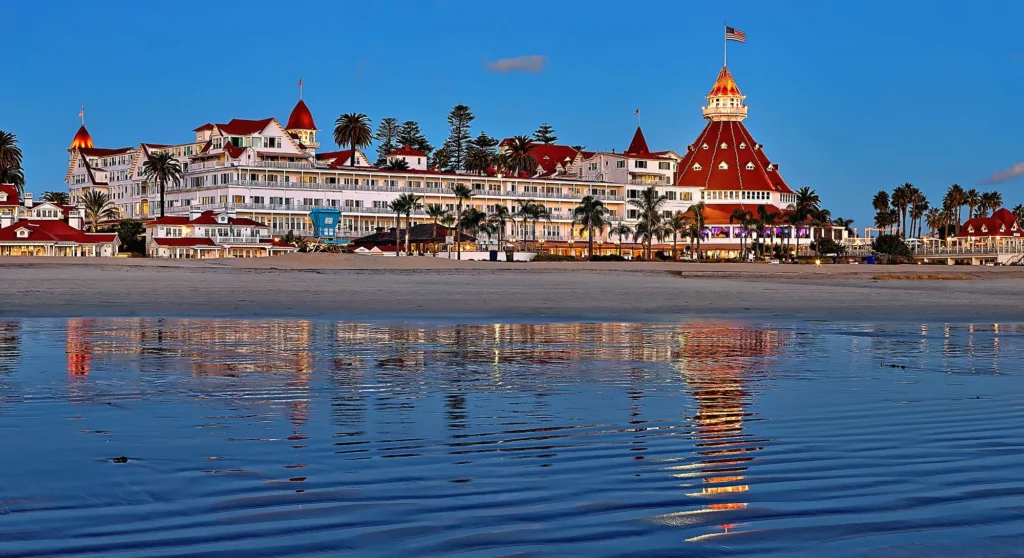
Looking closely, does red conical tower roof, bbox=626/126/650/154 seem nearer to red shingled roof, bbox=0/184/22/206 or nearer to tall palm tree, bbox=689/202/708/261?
tall palm tree, bbox=689/202/708/261

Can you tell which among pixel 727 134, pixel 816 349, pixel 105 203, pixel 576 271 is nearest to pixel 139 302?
pixel 816 349

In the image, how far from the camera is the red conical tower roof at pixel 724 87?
15162 centimetres

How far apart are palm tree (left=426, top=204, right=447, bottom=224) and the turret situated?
44.0m

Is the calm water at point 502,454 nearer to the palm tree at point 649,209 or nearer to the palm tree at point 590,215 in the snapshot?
the palm tree at point 649,209

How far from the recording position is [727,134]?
150 m

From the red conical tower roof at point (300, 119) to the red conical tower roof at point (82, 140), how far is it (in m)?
40.0

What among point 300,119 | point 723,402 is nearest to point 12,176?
point 300,119

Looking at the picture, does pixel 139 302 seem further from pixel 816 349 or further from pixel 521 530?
pixel 521 530

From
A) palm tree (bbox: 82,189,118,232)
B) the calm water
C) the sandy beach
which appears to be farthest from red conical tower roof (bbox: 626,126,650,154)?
the calm water

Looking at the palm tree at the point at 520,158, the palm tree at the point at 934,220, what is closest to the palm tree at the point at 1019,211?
the palm tree at the point at 934,220

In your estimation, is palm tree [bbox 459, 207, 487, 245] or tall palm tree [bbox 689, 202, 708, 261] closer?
palm tree [bbox 459, 207, 487, 245]

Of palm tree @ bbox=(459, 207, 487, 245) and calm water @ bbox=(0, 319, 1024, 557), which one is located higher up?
palm tree @ bbox=(459, 207, 487, 245)

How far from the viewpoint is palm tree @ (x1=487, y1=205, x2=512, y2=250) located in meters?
121

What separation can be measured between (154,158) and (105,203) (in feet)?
39.7
